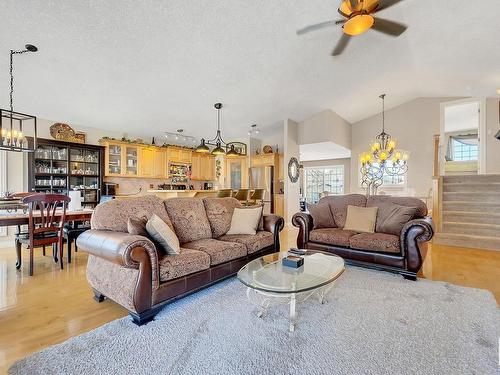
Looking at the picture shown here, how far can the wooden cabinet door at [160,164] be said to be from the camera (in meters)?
7.07

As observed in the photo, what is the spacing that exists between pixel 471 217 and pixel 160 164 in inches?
292

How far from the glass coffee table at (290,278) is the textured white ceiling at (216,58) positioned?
3038mm

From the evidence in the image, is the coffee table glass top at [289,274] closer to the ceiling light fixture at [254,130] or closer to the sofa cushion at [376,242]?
the sofa cushion at [376,242]

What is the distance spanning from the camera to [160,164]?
282 inches

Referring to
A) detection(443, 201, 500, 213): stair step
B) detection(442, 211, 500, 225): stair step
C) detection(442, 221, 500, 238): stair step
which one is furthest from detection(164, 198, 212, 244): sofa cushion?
detection(443, 201, 500, 213): stair step

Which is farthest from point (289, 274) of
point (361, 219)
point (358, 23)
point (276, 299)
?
point (358, 23)

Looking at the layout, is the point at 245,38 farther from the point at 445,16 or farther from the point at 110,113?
the point at 110,113

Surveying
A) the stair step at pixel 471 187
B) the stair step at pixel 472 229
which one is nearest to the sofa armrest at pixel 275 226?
the stair step at pixel 472 229

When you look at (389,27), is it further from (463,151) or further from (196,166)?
(463,151)

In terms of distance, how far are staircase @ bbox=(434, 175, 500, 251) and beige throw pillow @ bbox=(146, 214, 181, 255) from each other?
5.22m

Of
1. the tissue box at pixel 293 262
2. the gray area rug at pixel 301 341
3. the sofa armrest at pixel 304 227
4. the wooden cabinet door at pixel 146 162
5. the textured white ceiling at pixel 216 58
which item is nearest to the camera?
the gray area rug at pixel 301 341

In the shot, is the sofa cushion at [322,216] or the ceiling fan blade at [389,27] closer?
the ceiling fan blade at [389,27]

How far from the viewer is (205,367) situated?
5.05ft

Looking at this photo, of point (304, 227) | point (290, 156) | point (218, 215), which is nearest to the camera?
point (218, 215)
